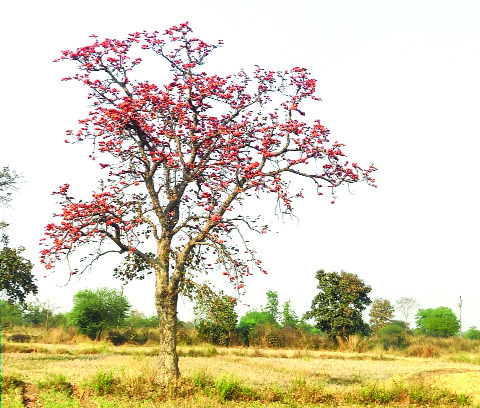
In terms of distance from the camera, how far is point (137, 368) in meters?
16.7

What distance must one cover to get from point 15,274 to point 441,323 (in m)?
78.5

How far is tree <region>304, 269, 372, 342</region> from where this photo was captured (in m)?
44.3

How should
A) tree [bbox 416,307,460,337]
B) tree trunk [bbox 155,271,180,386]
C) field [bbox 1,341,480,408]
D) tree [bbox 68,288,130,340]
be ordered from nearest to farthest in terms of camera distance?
field [bbox 1,341,480,408]
tree trunk [bbox 155,271,180,386]
tree [bbox 68,288,130,340]
tree [bbox 416,307,460,337]

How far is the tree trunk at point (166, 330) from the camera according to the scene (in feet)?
52.9

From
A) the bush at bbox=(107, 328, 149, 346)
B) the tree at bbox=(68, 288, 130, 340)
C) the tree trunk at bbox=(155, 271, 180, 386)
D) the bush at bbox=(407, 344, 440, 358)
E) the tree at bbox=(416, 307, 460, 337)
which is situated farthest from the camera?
the tree at bbox=(416, 307, 460, 337)

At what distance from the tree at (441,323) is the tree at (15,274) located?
7272 cm

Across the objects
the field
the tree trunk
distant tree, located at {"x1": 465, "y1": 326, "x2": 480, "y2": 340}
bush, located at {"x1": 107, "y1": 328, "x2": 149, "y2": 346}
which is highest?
the tree trunk

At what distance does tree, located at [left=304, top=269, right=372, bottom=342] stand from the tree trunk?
99.7ft

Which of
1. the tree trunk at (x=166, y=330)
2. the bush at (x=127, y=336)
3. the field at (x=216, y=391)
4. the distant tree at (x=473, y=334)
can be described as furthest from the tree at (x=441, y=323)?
the tree trunk at (x=166, y=330)

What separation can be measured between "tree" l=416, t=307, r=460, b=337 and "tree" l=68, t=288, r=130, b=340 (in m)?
60.0

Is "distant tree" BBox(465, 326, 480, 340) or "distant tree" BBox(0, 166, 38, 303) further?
"distant tree" BBox(465, 326, 480, 340)

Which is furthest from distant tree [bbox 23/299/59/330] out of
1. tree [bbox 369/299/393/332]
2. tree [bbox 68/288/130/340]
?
tree [bbox 369/299/393/332]

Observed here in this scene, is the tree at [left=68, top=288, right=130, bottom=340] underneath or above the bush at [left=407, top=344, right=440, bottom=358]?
above

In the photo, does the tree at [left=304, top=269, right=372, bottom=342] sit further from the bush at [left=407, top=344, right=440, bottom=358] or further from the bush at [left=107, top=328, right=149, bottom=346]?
the bush at [left=107, top=328, right=149, bottom=346]
